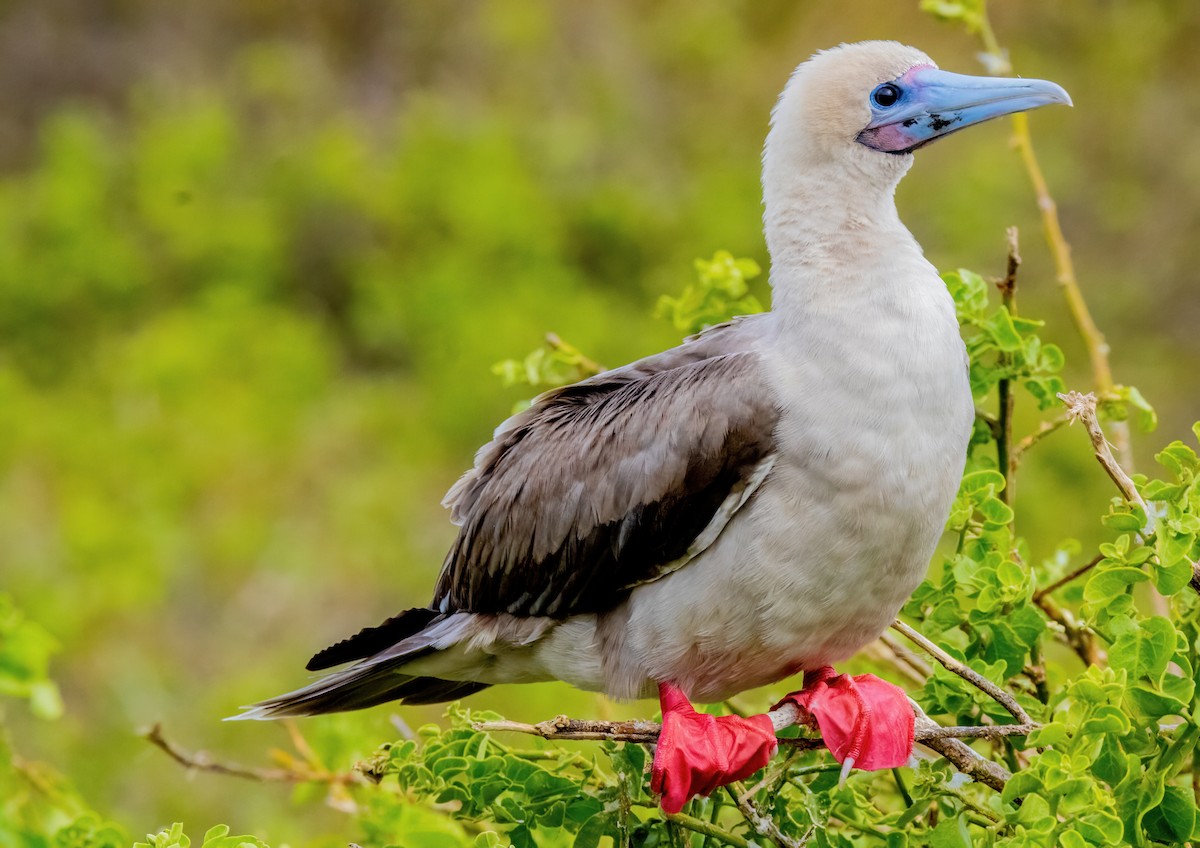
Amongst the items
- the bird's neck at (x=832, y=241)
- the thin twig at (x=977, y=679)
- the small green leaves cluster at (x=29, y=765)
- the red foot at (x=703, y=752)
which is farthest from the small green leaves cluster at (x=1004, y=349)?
the small green leaves cluster at (x=29, y=765)

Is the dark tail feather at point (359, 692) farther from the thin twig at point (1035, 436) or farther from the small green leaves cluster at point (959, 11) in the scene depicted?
the small green leaves cluster at point (959, 11)

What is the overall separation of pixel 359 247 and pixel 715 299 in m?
6.30

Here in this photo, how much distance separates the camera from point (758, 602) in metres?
2.87

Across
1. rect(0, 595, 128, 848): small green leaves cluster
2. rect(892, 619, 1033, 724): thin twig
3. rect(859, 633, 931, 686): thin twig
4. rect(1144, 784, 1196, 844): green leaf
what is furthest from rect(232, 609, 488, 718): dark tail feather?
rect(1144, 784, 1196, 844): green leaf

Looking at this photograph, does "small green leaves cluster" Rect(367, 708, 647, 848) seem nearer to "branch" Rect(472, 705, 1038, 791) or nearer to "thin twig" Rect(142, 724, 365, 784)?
"branch" Rect(472, 705, 1038, 791)

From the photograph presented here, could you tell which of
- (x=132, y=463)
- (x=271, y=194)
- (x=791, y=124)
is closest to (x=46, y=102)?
(x=271, y=194)

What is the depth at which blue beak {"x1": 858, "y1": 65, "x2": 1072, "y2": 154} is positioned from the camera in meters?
A: 3.06

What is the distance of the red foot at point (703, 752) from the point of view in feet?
8.81

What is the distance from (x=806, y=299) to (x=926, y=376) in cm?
30

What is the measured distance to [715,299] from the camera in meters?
3.40

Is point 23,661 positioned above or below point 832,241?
below

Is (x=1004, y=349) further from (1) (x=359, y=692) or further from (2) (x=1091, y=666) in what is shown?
(1) (x=359, y=692)

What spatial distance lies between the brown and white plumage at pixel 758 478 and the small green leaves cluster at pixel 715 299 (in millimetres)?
153

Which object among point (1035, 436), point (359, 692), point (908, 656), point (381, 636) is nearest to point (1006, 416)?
point (1035, 436)
